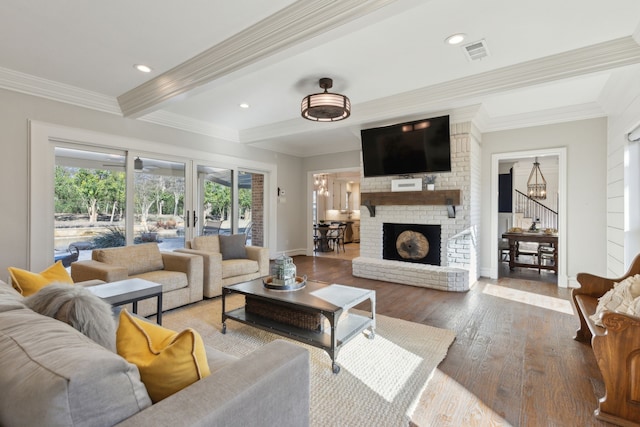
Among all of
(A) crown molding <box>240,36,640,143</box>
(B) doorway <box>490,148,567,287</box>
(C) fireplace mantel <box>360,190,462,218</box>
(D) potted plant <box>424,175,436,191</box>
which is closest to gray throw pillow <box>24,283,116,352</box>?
(A) crown molding <box>240,36,640,143</box>

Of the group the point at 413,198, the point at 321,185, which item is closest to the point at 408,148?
the point at 413,198

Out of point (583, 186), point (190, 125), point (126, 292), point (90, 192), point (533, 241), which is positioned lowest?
point (126, 292)

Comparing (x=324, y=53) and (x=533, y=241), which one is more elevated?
(x=324, y=53)

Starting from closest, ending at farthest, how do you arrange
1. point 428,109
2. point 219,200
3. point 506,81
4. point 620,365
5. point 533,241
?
point 620,365 → point 506,81 → point 428,109 → point 533,241 → point 219,200

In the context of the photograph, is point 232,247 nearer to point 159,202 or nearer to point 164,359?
point 159,202


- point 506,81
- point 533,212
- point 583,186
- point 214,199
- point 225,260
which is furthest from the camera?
point 533,212

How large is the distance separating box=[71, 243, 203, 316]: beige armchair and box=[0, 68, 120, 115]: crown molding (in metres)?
1.93

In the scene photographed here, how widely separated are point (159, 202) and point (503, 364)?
190 inches

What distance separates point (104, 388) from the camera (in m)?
0.72

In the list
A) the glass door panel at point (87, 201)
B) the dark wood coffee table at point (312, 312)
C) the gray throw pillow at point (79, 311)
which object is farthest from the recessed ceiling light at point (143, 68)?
the gray throw pillow at point (79, 311)

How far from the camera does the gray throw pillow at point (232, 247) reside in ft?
14.2

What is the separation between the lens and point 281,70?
3293mm

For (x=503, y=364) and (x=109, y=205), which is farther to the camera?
(x=109, y=205)

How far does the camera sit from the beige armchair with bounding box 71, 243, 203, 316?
9.95ft
